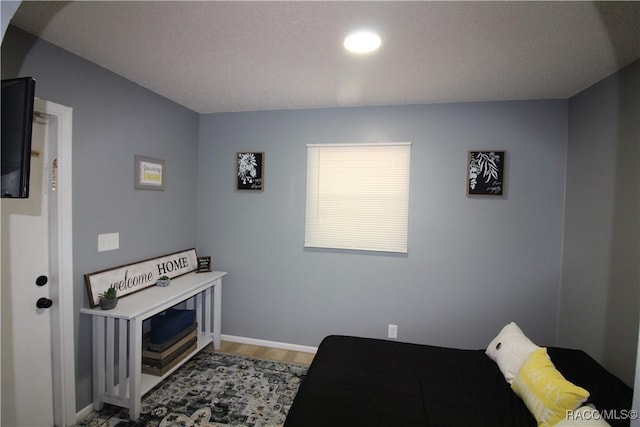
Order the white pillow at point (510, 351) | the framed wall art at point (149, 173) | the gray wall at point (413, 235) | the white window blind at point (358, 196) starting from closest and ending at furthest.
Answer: the white pillow at point (510, 351) < the framed wall art at point (149, 173) < the gray wall at point (413, 235) < the white window blind at point (358, 196)

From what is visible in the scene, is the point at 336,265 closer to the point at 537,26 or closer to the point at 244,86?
the point at 244,86

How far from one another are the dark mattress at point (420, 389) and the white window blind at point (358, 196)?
3.45 feet

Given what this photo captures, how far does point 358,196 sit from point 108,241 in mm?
2108

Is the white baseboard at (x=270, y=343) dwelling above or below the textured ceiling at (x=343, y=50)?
below

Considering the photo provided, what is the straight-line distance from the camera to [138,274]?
2.35 meters

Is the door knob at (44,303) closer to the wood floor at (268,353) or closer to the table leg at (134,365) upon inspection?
the table leg at (134,365)

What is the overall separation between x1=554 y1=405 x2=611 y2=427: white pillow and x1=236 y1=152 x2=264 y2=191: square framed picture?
269 cm

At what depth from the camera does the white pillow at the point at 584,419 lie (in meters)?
1.18

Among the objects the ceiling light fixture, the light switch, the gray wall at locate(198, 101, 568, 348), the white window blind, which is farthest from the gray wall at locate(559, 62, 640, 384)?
the light switch

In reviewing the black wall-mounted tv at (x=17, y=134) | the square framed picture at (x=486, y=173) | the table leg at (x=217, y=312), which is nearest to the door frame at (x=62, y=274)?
the black wall-mounted tv at (x=17, y=134)

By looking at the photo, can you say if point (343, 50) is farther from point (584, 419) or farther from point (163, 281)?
point (163, 281)

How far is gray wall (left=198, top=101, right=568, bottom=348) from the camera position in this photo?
2.50 meters

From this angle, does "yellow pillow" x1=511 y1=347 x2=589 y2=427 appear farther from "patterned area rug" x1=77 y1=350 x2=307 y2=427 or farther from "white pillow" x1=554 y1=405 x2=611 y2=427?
"patterned area rug" x1=77 y1=350 x2=307 y2=427

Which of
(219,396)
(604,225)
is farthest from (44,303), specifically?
(604,225)
